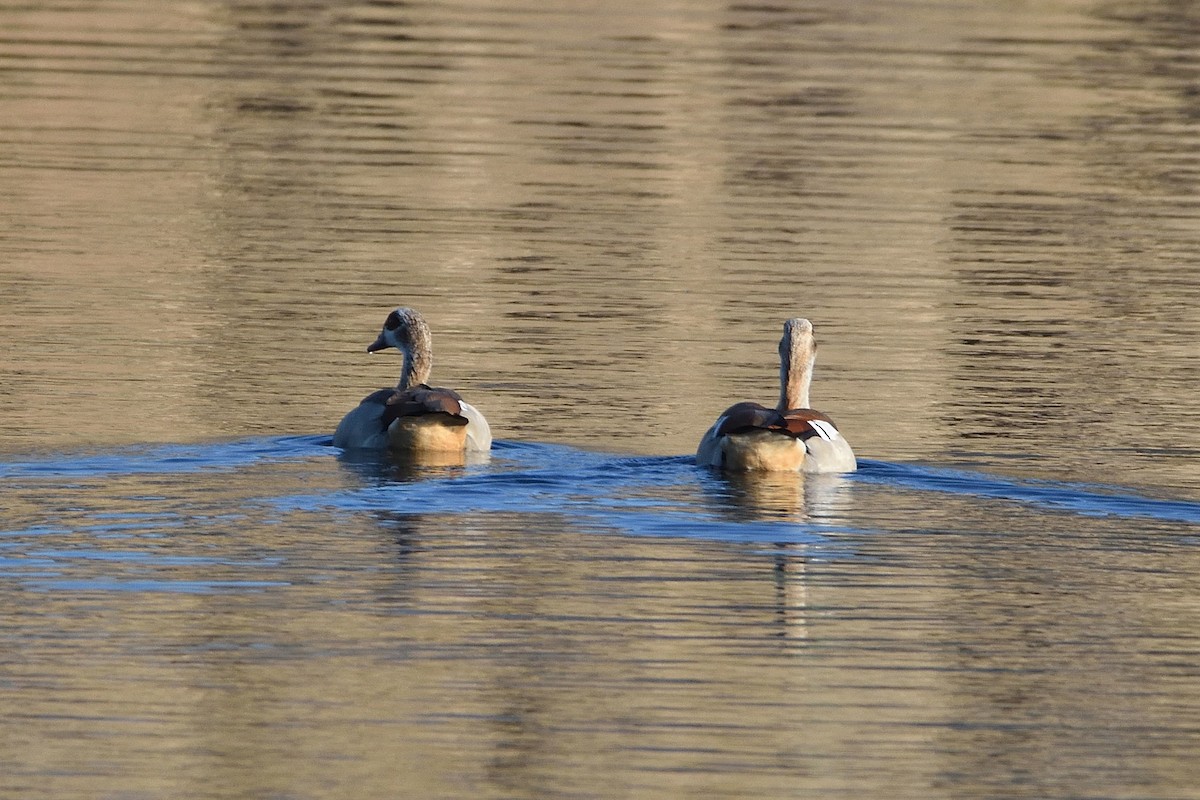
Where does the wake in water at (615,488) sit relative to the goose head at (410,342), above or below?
below

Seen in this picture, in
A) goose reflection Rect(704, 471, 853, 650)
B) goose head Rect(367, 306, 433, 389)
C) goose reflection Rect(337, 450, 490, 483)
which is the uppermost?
goose head Rect(367, 306, 433, 389)

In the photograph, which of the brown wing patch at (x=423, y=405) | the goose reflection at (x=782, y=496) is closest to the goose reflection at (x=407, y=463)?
the brown wing patch at (x=423, y=405)

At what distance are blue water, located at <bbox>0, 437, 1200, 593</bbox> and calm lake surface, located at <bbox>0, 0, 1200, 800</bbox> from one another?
5 centimetres

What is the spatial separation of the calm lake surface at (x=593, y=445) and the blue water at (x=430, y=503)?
5 centimetres

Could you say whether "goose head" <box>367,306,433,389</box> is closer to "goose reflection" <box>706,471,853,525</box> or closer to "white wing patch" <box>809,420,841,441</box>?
"goose reflection" <box>706,471,853,525</box>

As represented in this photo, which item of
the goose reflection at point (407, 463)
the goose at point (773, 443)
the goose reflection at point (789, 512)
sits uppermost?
the goose at point (773, 443)

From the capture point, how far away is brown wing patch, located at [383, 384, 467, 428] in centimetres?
1645

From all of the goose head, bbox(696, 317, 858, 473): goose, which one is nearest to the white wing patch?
bbox(696, 317, 858, 473): goose

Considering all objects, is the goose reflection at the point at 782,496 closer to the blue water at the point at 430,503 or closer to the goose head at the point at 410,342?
the blue water at the point at 430,503

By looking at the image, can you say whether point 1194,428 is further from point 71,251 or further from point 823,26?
point 823,26

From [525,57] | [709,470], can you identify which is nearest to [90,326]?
[709,470]

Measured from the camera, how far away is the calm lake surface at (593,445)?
10445 mm

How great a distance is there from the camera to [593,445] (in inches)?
667

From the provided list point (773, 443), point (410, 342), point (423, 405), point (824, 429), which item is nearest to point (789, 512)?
point (773, 443)
